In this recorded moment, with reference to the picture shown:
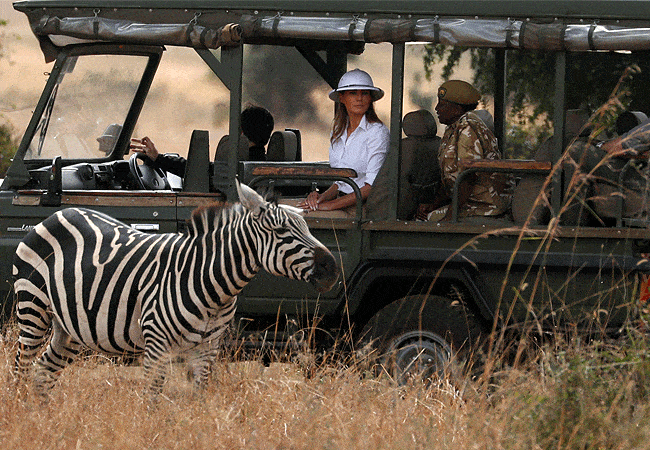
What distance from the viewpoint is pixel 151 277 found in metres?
4.46

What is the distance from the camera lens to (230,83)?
5.23 metres

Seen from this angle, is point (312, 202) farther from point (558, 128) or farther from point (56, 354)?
point (56, 354)

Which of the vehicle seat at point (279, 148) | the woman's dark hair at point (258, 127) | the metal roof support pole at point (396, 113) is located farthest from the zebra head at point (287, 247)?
the woman's dark hair at point (258, 127)

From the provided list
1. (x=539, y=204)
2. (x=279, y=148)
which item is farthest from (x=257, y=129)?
(x=539, y=204)

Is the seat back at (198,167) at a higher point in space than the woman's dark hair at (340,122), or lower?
lower

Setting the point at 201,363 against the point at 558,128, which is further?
the point at 558,128

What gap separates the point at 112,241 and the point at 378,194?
1.51 metres

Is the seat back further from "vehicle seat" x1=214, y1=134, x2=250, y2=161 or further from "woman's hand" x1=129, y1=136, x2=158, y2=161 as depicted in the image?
"woman's hand" x1=129, y1=136, x2=158, y2=161

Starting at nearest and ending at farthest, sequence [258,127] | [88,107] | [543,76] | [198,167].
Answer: [198,167]
[88,107]
[258,127]
[543,76]

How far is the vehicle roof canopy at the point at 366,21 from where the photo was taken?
16.5 ft

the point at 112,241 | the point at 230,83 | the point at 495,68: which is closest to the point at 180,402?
the point at 112,241

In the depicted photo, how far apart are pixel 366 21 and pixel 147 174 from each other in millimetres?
1972

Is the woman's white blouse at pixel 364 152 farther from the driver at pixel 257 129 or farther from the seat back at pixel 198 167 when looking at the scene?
the driver at pixel 257 129

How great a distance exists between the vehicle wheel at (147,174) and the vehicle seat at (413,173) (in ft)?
5.41
